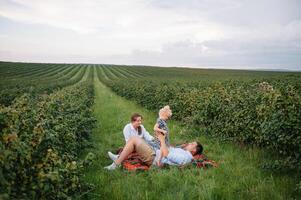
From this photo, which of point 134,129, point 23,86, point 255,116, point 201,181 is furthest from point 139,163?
point 23,86

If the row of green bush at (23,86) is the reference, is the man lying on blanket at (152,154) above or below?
above

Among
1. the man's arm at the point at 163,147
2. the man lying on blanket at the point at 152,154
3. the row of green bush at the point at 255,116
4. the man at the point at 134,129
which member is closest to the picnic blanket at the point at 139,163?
the man lying on blanket at the point at 152,154

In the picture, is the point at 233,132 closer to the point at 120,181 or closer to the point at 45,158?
the point at 120,181

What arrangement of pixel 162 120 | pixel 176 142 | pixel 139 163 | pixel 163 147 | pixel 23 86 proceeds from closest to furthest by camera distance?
1. pixel 163 147
2. pixel 139 163
3. pixel 162 120
4. pixel 176 142
5. pixel 23 86

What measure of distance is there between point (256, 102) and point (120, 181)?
4.02 meters

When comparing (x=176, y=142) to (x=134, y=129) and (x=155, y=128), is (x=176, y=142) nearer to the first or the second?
(x=134, y=129)

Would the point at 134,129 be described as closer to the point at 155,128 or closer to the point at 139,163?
the point at 155,128

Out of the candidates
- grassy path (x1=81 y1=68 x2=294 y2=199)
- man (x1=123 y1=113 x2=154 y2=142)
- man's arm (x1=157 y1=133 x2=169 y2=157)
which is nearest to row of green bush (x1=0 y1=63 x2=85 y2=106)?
man (x1=123 y1=113 x2=154 y2=142)

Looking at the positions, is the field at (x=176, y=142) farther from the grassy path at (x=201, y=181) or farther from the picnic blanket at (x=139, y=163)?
the picnic blanket at (x=139, y=163)

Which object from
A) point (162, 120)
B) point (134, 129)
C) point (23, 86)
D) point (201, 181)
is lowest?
point (23, 86)

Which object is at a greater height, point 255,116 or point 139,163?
point 255,116

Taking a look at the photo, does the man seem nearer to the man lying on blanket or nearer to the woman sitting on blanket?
the woman sitting on blanket

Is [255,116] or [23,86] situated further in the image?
[23,86]

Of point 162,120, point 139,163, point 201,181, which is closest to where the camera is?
point 201,181
